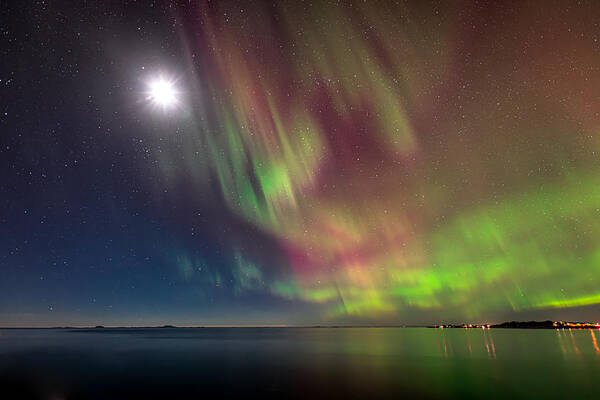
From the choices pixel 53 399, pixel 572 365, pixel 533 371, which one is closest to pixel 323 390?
pixel 53 399

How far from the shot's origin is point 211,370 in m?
40.2

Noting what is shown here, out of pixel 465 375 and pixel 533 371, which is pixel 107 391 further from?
pixel 533 371

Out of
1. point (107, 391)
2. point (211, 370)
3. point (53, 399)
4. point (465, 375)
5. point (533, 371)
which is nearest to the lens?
point (53, 399)

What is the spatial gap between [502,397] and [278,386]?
56.1 ft

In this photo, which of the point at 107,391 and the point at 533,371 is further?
the point at 533,371

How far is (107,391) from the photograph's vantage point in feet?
88.0

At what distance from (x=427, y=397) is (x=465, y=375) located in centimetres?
1363

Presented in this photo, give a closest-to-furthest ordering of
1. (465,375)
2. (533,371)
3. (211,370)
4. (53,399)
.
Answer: (53,399) < (465,375) < (533,371) < (211,370)

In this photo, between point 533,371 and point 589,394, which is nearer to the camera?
point 589,394

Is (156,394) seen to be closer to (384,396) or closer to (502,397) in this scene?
(384,396)

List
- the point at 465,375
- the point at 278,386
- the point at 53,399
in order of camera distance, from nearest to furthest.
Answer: the point at 53,399, the point at 278,386, the point at 465,375

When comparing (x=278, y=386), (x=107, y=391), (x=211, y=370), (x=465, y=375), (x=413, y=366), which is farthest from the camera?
(x=413, y=366)

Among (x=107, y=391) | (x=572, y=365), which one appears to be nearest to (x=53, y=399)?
(x=107, y=391)

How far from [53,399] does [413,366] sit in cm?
3779
